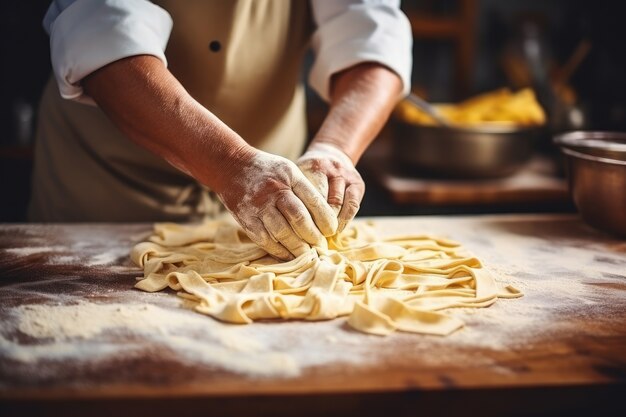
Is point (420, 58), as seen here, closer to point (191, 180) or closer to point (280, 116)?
point (280, 116)

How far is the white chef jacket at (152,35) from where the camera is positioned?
150 cm

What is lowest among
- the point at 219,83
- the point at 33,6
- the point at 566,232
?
the point at 566,232

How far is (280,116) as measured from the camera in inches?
79.5

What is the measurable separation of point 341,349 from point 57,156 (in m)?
1.42

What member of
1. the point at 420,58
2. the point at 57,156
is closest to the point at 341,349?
the point at 57,156

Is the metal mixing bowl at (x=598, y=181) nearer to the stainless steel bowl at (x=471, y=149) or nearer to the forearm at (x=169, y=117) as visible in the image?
the stainless steel bowl at (x=471, y=149)

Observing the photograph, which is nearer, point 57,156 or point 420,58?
point 57,156

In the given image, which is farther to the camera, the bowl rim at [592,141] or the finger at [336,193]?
the bowl rim at [592,141]

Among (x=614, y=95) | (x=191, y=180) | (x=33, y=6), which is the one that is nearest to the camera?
(x=191, y=180)

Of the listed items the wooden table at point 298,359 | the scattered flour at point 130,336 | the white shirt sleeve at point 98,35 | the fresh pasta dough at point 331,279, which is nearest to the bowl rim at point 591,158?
the wooden table at point 298,359

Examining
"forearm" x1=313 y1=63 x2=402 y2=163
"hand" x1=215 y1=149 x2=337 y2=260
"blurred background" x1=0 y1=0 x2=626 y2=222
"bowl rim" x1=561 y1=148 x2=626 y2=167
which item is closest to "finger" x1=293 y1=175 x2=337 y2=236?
"hand" x1=215 y1=149 x2=337 y2=260

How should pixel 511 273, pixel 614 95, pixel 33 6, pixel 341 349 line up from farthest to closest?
pixel 614 95
pixel 33 6
pixel 511 273
pixel 341 349

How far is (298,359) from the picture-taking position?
3.39 feet

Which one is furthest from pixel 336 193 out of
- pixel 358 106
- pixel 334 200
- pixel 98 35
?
pixel 98 35
